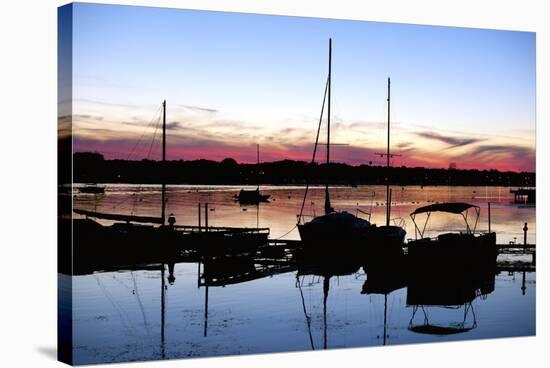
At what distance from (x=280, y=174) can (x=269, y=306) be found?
6.00ft

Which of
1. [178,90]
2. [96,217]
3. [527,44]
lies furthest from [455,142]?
[96,217]

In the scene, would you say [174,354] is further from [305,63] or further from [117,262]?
[305,63]

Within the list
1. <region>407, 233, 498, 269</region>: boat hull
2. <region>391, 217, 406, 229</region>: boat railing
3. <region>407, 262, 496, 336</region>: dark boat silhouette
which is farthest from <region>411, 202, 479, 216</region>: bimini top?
<region>407, 262, 496, 336</region>: dark boat silhouette

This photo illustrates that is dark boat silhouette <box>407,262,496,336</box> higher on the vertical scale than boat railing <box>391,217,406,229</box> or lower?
lower

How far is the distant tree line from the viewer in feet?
43.7

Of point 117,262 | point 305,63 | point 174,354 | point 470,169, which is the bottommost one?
point 174,354

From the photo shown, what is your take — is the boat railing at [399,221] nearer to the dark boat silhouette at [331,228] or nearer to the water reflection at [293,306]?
the dark boat silhouette at [331,228]

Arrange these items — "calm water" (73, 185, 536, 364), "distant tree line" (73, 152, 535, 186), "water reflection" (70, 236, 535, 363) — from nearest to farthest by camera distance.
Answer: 1. "calm water" (73, 185, 536, 364)
2. "water reflection" (70, 236, 535, 363)
3. "distant tree line" (73, 152, 535, 186)

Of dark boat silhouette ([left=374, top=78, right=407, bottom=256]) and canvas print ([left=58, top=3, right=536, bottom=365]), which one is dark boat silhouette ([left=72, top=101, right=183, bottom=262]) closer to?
canvas print ([left=58, top=3, right=536, bottom=365])

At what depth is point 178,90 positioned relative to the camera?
41.7 feet

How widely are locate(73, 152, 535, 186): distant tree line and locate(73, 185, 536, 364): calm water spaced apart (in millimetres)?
172

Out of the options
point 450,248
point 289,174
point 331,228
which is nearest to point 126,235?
point 289,174

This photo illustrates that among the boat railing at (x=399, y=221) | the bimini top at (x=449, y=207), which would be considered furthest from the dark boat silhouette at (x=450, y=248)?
the boat railing at (x=399, y=221)
